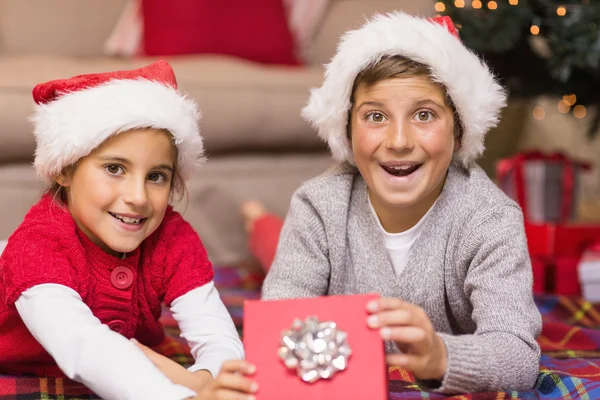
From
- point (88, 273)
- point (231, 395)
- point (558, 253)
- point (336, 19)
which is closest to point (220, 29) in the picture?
point (336, 19)

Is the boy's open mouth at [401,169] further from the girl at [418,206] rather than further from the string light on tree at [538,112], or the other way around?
the string light on tree at [538,112]

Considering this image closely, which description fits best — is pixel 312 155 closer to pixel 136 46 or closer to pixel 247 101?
pixel 247 101

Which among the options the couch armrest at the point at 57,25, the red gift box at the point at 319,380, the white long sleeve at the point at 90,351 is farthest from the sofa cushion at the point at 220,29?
the red gift box at the point at 319,380

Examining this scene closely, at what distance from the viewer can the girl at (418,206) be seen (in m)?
1.08

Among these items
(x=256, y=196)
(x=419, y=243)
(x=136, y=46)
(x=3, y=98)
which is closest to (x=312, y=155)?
(x=256, y=196)

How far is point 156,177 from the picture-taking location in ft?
3.55

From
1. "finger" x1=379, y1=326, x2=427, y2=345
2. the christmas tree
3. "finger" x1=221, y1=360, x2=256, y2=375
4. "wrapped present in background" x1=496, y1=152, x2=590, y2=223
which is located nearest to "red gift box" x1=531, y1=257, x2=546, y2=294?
"wrapped present in background" x1=496, y1=152, x2=590, y2=223

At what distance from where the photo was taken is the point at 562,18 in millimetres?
1877

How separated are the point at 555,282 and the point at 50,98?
120 centimetres

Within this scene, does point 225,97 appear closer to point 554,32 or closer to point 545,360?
point 554,32

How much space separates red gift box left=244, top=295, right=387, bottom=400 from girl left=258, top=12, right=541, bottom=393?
0.57 ft

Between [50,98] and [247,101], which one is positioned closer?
[50,98]

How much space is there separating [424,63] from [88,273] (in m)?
0.58

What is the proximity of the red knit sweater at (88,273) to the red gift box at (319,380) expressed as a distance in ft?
0.88
